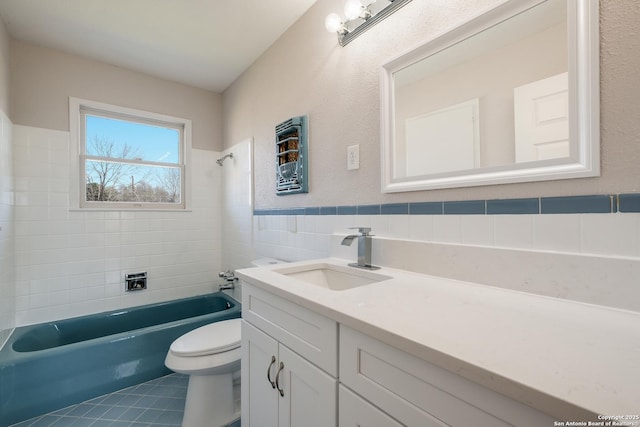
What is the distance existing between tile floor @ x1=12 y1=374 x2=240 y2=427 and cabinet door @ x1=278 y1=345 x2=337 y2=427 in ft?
3.08

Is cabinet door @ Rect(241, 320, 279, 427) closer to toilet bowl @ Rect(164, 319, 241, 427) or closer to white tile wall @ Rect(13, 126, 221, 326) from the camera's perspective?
toilet bowl @ Rect(164, 319, 241, 427)

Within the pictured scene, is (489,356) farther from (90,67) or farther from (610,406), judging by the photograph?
(90,67)

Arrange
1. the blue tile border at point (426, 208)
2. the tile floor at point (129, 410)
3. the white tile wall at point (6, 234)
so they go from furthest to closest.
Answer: the white tile wall at point (6, 234), the tile floor at point (129, 410), the blue tile border at point (426, 208)

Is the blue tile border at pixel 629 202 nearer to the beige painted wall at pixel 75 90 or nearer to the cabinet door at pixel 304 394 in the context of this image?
the cabinet door at pixel 304 394

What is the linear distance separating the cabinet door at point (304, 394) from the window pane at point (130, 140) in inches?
99.2

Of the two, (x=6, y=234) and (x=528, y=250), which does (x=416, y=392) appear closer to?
(x=528, y=250)

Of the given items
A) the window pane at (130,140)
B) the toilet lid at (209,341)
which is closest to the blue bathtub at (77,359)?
the toilet lid at (209,341)

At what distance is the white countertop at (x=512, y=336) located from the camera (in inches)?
14.8

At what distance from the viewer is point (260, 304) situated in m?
1.07

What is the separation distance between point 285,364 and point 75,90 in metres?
2.76

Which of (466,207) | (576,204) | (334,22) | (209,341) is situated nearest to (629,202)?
(576,204)

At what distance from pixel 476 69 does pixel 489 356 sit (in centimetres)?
96

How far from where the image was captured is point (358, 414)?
25.8 inches

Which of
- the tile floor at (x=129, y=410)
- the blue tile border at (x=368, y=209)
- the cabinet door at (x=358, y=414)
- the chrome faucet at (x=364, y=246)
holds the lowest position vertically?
the tile floor at (x=129, y=410)
